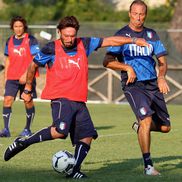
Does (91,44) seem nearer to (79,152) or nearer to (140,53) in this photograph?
(140,53)

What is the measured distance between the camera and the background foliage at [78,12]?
5484 centimetres

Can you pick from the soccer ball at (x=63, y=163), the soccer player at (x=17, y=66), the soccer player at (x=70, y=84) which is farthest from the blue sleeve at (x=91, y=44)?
the soccer player at (x=17, y=66)

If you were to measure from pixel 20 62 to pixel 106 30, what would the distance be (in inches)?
411

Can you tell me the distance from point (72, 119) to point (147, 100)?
118 cm

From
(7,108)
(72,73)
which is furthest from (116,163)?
(7,108)

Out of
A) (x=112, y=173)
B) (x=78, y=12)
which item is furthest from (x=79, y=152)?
(x=78, y=12)

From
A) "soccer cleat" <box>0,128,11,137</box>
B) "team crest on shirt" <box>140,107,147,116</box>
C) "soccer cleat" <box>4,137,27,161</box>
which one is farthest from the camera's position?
"soccer cleat" <box>0,128,11,137</box>

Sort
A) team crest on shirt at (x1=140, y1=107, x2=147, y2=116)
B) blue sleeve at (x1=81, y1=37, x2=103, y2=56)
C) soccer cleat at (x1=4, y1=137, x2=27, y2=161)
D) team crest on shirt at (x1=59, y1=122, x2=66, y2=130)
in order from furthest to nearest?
team crest on shirt at (x1=140, y1=107, x2=147, y2=116), soccer cleat at (x1=4, y1=137, x2=27, y2=161), blue sleeve at (x1=81, y1=37, x2=103, y2=56), team crest on shirt at (x1=59, y1=122, x2=66, y2=130)

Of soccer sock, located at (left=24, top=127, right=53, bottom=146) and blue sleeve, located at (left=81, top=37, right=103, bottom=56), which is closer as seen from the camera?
soccer sock, located at (left=24, top=127, right=53, bottom=146)

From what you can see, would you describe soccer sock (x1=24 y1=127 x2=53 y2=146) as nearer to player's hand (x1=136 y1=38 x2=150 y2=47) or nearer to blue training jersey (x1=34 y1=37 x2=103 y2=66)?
blue training jersey (x1=34 y1=37 x2=103 y2=66)

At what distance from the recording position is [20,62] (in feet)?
57.8

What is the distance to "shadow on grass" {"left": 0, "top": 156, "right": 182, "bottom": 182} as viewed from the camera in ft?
37.0

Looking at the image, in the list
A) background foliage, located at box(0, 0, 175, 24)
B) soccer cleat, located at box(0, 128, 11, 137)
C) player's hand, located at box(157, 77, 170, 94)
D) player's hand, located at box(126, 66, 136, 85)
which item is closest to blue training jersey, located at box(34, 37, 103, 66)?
player's hand, located at box(126, 66, 136, 85)

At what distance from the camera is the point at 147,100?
12109mm
